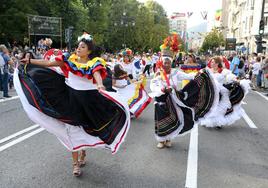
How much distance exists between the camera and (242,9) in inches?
2313

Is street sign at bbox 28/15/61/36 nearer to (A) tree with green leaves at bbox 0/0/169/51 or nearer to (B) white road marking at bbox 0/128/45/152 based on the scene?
(A) tree with green leaves at bbox 0/0/169/51

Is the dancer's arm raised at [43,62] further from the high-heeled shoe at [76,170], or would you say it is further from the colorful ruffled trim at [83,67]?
the high-heeled shoe at [76,170]

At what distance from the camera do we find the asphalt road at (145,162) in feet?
13.6

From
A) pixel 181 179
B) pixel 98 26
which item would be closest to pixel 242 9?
pixel 98 26

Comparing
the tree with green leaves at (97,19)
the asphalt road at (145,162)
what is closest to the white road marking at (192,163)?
the asphalt road at (145,162)

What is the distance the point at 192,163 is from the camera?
16.2 feet

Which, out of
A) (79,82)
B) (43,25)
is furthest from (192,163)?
(43,25)

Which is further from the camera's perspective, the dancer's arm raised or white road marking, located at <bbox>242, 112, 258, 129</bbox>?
white road marking, located at <bbox>242, 112, 258, 129</bbox>

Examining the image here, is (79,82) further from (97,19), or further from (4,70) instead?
(97,19)

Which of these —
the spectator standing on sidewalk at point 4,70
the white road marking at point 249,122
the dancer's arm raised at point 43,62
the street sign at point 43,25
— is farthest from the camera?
the street sign at point 43,25

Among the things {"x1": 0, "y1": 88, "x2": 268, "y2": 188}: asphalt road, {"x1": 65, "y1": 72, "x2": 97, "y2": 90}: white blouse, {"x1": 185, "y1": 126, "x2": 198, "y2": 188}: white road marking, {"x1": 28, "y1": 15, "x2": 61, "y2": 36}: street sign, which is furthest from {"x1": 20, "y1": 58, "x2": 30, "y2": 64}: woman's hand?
{"x1": 28, "y1": 15, "x2": 61, "y2": 36}: street sign

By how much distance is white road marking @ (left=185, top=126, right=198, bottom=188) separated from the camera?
4.19m

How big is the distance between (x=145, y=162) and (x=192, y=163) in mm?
729

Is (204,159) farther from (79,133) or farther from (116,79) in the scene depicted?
(116,79)
